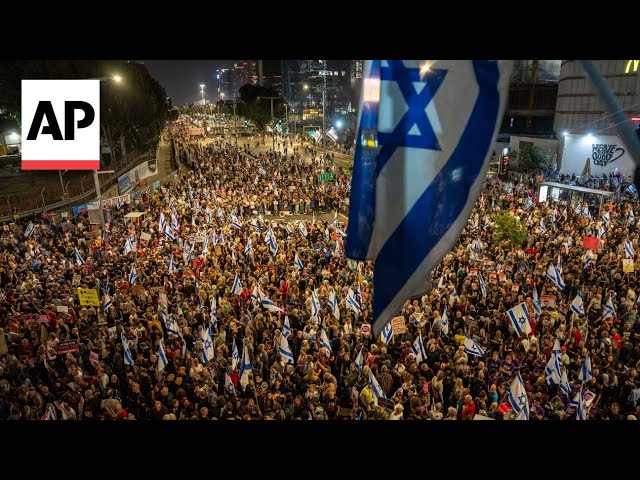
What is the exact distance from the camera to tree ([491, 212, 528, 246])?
18625 mm

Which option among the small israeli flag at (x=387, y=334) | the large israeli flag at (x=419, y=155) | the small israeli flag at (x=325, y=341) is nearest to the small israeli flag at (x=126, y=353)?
the small israeli flag at (x=325, y=341)

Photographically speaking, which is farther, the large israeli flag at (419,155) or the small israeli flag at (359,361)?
the small israeli flag at (359,361)

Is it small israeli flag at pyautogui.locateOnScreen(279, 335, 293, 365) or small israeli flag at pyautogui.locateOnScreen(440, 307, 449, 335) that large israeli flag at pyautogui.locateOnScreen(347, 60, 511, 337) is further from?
small israeli flag at pyautogui.locateOnScreen(440, 307, 449, 335)

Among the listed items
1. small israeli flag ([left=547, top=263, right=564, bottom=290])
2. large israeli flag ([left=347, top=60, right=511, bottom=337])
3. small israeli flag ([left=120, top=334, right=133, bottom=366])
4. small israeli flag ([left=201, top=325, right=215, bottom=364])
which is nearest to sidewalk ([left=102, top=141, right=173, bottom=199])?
small israeli flag ([left=120, top=334, right=133, bottom=366])

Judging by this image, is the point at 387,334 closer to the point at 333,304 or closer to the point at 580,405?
the point at 333,304

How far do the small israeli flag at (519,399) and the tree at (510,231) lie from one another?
1154cm

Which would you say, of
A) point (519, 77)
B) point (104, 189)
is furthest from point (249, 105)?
point (104, 189)

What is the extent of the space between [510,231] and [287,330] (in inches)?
467

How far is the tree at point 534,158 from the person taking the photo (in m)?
42.6

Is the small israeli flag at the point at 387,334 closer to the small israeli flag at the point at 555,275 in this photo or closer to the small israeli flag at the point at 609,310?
the small israeli flag at the point at 609,310
